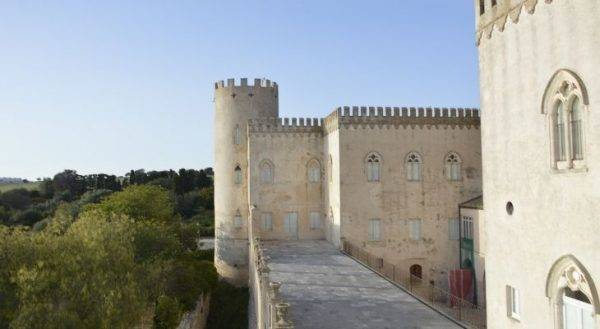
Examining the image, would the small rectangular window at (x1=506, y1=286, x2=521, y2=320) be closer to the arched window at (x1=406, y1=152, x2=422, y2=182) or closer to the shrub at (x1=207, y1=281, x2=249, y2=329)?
the arched window at (x1=406, y1=152, x2=422, y2=182)

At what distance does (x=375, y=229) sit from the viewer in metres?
28.7

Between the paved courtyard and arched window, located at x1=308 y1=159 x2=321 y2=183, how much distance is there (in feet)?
20.1

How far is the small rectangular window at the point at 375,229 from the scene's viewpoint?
28.7 meters

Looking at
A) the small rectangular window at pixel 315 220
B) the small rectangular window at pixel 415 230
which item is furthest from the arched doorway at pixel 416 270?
the small rectangular window at pixel 315 220

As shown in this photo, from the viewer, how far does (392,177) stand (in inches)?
1137

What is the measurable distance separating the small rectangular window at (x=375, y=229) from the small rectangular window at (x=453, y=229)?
3943mm

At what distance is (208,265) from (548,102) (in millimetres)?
26704

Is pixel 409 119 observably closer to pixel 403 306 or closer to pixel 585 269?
pixel 403 306

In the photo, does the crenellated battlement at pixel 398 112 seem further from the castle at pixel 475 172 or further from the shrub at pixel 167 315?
the shrub at pixel 167 315

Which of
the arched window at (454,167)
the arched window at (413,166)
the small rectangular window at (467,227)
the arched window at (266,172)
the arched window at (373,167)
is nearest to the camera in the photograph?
the small rectangular window at (467,227)

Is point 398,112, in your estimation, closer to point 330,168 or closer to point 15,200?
point 330,168

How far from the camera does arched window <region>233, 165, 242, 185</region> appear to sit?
34.8 m

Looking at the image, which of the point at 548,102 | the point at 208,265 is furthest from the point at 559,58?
the point at 208,265

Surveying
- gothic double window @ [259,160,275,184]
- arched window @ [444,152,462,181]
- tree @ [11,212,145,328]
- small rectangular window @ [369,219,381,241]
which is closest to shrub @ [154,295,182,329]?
tree @ [11,212,145,328]
